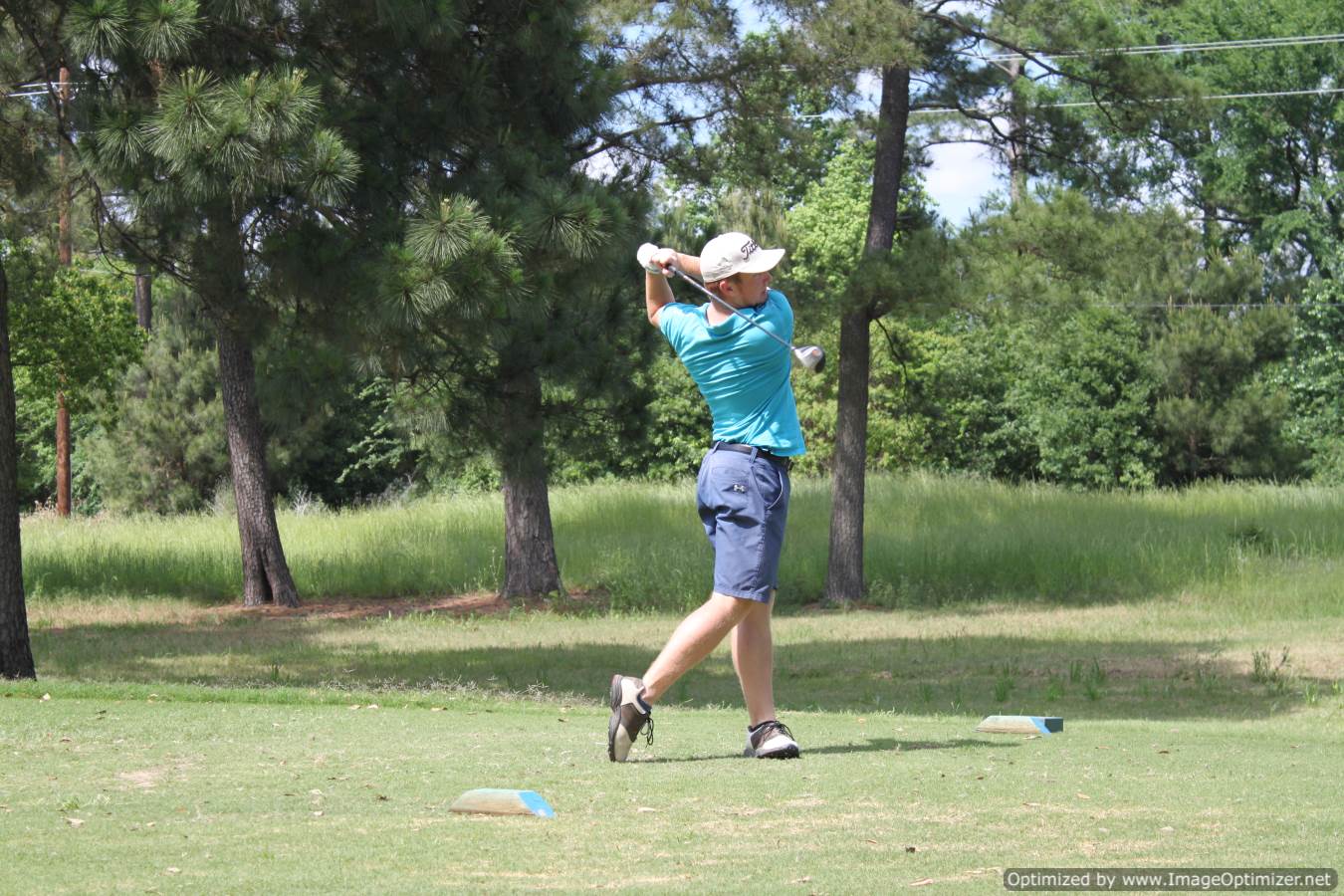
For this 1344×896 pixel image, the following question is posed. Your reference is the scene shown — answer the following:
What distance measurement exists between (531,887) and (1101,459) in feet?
118

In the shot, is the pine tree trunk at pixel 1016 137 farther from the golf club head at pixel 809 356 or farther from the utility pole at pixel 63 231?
the golf club head at pixel 809 356

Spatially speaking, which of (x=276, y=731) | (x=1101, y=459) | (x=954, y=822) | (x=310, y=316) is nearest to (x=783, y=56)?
(x=310, y=316)

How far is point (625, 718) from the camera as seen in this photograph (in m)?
6.01

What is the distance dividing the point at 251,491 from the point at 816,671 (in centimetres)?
1029

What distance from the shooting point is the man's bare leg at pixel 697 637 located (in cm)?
612

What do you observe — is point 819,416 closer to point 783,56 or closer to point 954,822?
point 783,56

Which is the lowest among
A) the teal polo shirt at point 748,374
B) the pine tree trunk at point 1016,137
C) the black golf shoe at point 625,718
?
the black golf shoe at point 625,718

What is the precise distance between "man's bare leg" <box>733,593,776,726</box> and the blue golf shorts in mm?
198

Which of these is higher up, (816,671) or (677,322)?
(677,322)

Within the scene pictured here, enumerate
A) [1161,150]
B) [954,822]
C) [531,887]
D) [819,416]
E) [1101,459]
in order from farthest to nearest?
[1161,150] → [1101,459] → [819,416] → [954,822] → [531,887]

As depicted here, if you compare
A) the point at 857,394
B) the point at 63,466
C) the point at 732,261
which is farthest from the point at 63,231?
the point at 63,466

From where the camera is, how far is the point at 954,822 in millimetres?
4727

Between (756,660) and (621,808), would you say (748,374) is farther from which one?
(621,808)

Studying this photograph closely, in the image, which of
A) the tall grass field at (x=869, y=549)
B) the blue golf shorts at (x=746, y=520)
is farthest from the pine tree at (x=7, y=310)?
the tall grass field at (x=869, y=549)
